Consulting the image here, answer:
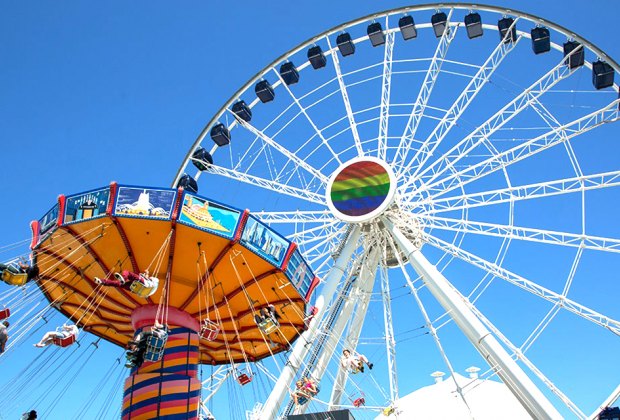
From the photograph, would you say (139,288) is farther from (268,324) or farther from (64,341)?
(268,324)

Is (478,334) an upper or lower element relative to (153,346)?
lower

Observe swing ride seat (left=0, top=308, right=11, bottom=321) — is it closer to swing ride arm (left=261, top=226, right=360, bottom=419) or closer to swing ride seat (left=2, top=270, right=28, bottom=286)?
swing ride seat (left=2, top=270, right=28, bottom=286)

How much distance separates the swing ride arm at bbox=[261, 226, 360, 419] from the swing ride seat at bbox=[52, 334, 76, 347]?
4.87 meters

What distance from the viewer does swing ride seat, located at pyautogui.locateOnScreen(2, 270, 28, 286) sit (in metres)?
12.1

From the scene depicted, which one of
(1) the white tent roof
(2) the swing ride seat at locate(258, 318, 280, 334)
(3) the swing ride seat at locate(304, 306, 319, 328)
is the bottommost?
(1) the white tent roof

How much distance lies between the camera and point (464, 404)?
25656 mm

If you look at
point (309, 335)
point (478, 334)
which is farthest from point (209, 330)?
point (478, 334)

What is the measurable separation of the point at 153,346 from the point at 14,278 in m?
3.15

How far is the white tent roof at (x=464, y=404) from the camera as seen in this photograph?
84.7ft

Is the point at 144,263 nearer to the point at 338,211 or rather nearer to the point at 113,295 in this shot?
the point at 113,295

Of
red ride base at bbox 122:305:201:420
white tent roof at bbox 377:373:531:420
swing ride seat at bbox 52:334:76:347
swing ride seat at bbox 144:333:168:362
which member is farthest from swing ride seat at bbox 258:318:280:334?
white tent roof at bbox 377:373:531:420

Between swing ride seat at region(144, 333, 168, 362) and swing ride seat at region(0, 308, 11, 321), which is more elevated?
swing ride seat at region(0, 308, 11, 321)

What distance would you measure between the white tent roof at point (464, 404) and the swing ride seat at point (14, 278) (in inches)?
699

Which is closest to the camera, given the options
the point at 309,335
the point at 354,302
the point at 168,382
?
the point at 168,382
